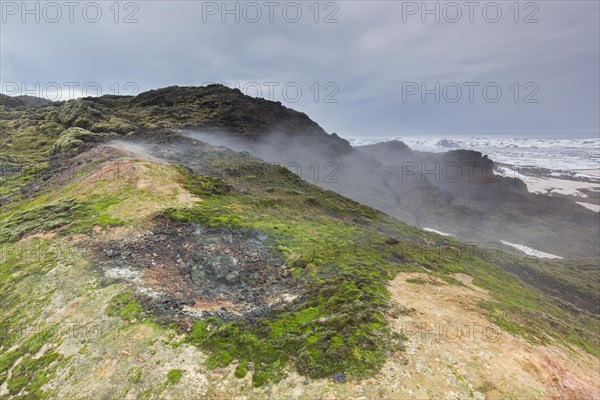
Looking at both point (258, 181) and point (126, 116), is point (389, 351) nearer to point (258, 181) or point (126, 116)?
point (258, 181)

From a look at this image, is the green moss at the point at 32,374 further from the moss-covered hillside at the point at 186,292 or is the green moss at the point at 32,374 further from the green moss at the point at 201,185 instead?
the green moss at the point at 201,185

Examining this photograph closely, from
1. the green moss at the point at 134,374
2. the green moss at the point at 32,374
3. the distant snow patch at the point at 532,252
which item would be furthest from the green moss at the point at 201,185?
the distant snow patch at the point at 532,252

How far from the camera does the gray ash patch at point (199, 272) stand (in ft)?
57.2

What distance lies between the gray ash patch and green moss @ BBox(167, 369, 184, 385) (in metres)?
3.19

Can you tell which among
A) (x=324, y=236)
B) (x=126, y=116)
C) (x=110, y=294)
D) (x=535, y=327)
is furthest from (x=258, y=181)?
(x=126, y=116)

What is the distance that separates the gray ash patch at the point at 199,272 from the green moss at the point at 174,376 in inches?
125

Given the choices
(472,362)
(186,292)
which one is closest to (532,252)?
(472,362)

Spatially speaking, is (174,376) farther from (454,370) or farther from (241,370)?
(454,370)

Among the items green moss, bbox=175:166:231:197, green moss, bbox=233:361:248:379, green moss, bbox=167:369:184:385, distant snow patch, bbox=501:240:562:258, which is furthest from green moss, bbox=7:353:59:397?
distant snow patch, bbox=501:240:562:258

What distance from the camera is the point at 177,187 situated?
3306cm

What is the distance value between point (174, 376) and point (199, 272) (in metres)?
9.21

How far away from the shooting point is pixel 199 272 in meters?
21.5

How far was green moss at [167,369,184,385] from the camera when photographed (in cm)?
1253

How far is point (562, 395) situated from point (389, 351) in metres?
7.71
